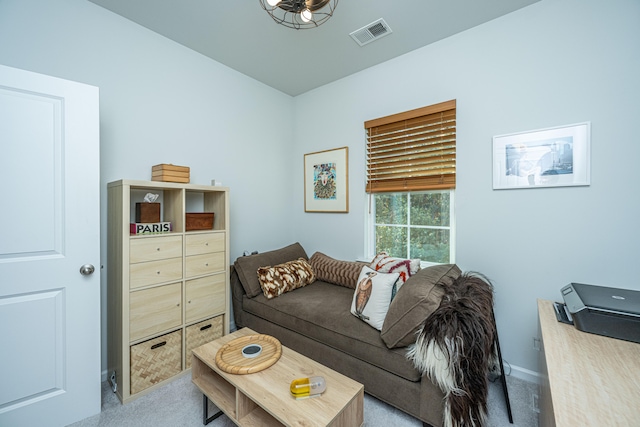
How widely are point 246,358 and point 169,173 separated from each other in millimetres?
1473

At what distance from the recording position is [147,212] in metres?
1.94

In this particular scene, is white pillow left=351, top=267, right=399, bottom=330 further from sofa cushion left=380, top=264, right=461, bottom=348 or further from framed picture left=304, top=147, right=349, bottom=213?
framed picture left=304, top=147, right=349, bottom=213

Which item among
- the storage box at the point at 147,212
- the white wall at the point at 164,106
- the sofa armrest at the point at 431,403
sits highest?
the white wall at the point at 164,106

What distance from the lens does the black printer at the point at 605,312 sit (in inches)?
45.8

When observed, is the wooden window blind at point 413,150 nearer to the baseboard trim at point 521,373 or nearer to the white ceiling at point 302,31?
the white ceiling at point 302,31

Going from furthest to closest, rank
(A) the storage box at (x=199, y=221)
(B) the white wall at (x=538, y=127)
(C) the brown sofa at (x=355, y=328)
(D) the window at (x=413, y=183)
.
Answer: (D) the window at (x=413, y=183) → (A) the storage box at (x=199, y=221) → (B) the white wall at (x=538, y=127) → (C) the brown sofa at (x=355, y=328)

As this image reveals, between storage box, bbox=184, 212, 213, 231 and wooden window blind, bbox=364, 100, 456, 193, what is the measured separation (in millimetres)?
1572

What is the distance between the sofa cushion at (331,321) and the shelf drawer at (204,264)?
1.52 feet

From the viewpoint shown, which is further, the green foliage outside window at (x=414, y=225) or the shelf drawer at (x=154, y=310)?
the green foliage outside window at (x=414, y=225)

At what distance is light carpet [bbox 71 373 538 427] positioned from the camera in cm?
152

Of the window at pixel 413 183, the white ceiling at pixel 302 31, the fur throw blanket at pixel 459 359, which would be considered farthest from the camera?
the window at pixel 413 183

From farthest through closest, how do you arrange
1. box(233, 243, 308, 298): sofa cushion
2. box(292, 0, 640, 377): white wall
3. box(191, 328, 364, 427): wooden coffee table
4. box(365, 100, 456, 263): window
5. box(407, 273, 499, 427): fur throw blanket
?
box(233, 243, 308, 298): sofa cushion < box(365, 100, 456, 263): window < box(292, 0, 640, 377): white wall < box(407, 273, 499, 427): fur throw blanket < box(191, 328, 364, 427): wooden coffee table

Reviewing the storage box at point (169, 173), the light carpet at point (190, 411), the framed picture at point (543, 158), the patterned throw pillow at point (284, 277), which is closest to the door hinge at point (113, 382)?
the light carpet at point (190, 411)

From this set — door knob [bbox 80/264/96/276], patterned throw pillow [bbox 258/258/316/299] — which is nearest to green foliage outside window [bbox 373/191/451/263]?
patterned throw pillow [bbox 258/258/316/299]
